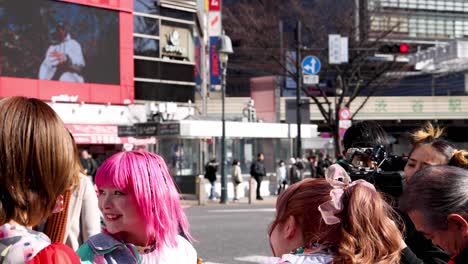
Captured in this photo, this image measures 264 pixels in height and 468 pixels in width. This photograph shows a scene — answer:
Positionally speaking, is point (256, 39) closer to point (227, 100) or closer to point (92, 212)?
point (227, 100)

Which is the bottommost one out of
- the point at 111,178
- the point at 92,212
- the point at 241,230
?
the point at 241,230

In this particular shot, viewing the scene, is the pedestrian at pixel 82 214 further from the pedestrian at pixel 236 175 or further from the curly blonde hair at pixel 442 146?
the pedestrian at pixel 236 175

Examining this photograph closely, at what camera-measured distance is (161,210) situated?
2883 millimetres

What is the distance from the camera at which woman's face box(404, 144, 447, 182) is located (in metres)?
4.35

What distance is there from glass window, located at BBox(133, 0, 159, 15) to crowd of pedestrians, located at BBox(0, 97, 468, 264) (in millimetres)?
33661

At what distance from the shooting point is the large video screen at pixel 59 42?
1192 inches

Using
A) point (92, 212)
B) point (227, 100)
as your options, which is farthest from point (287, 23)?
point (92, 212)

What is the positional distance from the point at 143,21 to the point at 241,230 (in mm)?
23814

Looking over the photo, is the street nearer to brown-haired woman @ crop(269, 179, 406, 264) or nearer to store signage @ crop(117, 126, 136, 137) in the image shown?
brown-haired woman @ crop(269, 179, 406, 264)

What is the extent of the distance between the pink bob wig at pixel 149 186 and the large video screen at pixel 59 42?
28754 millimetres

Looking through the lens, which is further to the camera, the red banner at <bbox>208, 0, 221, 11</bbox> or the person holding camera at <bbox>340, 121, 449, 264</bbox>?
the red banner at <bbox>208, 0, 221, 11</bbox>

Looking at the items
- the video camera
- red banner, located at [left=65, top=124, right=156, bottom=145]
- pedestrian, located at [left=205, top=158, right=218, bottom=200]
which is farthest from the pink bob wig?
red banner, located at [left=65, top=124, right=156, bottom=145]

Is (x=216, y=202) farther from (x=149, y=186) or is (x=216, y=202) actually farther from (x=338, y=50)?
(x=149, y=186)

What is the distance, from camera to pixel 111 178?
2812 mm
